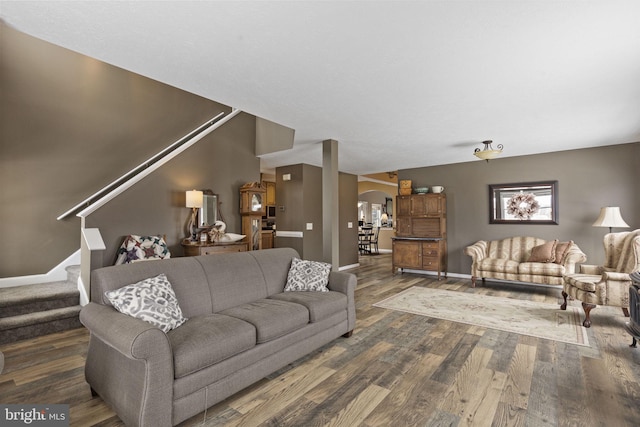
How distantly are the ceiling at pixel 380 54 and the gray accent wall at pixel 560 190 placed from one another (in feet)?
5.16

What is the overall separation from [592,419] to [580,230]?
4660 millimetres

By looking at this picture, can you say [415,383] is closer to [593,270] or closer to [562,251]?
[593,270]

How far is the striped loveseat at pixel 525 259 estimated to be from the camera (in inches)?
197

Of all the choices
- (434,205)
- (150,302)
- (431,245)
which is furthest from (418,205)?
(150,302)

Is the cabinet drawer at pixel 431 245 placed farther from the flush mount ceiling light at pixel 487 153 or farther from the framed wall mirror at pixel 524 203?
the flush mount ceiling light at pixel 487 153

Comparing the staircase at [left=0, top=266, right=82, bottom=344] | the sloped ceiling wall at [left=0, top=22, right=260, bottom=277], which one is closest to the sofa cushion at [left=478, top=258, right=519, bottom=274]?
the sloped ceiling wall at [left=0, top=22, right=260, bottom=277]

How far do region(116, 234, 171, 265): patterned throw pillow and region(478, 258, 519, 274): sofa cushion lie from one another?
529cm

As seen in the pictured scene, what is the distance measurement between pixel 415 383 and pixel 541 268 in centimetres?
398

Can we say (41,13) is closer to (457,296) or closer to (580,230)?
(457,296)

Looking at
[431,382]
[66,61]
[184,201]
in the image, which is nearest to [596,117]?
[431,382]

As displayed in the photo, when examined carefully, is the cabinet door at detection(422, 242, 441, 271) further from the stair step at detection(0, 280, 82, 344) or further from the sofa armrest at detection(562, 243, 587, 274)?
the stair step at detection(0, 280, 82, 344)

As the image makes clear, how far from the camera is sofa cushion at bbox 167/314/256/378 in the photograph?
73.9 inches

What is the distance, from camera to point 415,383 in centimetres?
240

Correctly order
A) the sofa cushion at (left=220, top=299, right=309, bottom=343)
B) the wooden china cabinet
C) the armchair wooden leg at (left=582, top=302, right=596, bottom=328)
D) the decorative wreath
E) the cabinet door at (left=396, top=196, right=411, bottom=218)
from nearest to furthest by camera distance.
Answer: the sofa cushion at (left=220, top=299, right=309, bottom=343), the armchair wooden leg at (left=582, top=302, right=596, bottom=328), the wooden china cabinet, the decorative wreath, the cabinet door at (left=396, top=196, right=411, bottom=218)
